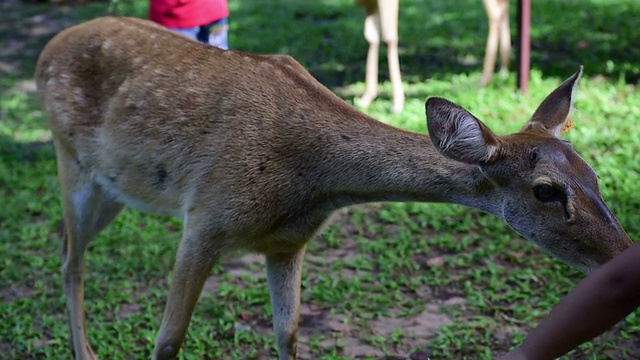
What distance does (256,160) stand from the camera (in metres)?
3.87

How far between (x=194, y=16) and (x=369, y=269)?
1.90 meters

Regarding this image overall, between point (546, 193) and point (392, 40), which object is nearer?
point (546, 193)

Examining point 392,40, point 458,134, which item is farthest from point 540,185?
point 392,40

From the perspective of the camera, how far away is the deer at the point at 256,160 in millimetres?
3396

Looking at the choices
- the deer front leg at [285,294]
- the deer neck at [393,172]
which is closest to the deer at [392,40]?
the deer front leg at [285,294]

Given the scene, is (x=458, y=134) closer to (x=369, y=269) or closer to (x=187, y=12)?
(x=369, y=269)

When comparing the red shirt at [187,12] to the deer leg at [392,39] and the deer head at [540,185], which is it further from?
the deer head at [540,185]

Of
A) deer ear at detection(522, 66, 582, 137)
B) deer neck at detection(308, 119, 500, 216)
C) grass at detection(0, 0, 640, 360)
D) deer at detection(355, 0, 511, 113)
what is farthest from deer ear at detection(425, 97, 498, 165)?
deer at detection(355, 0, 511, 113)

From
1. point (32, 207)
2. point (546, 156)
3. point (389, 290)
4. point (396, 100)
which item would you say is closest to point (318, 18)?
point (396, 100)

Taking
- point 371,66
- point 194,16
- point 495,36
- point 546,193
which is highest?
point 546,193

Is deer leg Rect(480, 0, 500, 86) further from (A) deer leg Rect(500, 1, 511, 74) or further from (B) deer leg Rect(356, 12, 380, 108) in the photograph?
(B) deer leg Rect(356, 12, 380, 108)

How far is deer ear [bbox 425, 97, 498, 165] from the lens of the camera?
333 centimetres

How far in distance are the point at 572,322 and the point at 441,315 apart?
2243 millimetres

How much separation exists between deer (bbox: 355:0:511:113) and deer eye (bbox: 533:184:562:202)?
4.68m
